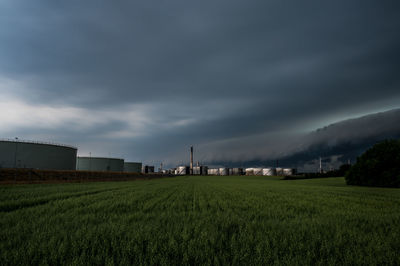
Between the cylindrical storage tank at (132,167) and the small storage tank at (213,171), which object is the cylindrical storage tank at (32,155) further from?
the small storage tank at (213,171)

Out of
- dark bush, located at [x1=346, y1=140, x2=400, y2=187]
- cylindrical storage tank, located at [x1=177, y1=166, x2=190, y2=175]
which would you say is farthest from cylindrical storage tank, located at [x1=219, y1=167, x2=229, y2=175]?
dark bush, located at [x1=346, y1=140, x2=400, y2=187]

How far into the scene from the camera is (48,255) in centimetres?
214

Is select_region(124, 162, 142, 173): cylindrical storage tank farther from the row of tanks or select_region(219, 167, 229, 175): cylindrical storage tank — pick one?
select_region(219, 167, 229, 175): cylindrical storage tank

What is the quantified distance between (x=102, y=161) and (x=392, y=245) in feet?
235

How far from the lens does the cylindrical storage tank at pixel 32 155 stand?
4072cm

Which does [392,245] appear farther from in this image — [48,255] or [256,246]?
[48,255]

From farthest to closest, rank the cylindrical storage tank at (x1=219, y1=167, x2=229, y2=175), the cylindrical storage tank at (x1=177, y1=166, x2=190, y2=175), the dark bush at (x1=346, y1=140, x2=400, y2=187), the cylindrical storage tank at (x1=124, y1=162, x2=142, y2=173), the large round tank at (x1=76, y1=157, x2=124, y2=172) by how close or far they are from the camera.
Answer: the cylindrical storage tank at (x1=219, y1=167, x2=229, y2=175), the cylindrical storage tank at (x1=177, y1=166, x2=190, y2=175), the cylindrical storage tank at (x1=124, y1=162, x2=142, y2=173), the large round tank at (x1=76, y1=157, x2=124, y2=172), the dark bush at (x1=346, y1=140, x2=400, y2=187)

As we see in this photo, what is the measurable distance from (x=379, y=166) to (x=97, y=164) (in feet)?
217

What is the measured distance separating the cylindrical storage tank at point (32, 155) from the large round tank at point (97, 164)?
16.9 m

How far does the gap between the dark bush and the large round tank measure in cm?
6323

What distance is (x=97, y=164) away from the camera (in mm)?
66125

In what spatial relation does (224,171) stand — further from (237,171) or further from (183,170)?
(183,170)

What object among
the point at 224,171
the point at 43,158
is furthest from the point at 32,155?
the point at 224,171

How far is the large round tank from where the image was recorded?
2554 inches
